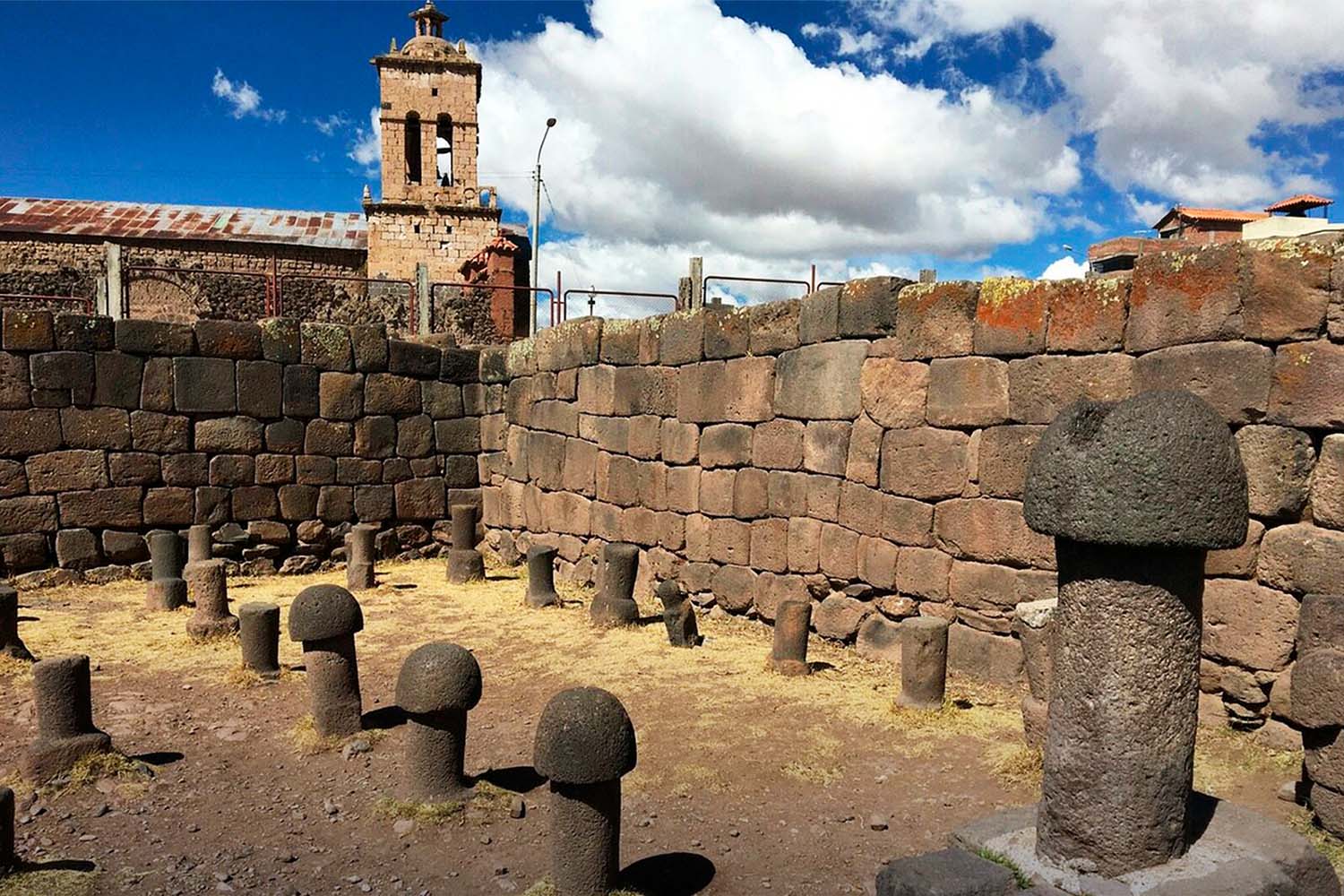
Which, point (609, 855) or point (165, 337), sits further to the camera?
point (165, 337)

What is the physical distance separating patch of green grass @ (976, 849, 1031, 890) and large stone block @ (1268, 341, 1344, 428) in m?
3.38

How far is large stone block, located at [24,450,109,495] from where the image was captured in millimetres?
10711

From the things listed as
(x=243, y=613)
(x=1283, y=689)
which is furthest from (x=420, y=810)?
(x=1283, y=689)

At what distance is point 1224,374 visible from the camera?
5.71m

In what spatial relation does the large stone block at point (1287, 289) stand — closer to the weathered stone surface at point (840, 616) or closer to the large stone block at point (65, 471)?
the weathered stone surface at point (840, 616)

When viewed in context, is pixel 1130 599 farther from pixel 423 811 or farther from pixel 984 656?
pixel 984 656

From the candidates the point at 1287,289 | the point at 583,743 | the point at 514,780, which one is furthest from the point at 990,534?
the point at 583,743

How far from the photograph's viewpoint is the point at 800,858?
4629mm

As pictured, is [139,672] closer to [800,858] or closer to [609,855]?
[609,855]

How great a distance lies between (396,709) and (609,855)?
3144 mm

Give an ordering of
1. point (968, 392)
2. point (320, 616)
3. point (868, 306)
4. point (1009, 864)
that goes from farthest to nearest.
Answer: point (868, 306)
point (968, 392)
point (320, 616)
point (1009, 864)

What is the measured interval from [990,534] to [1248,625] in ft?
5.92

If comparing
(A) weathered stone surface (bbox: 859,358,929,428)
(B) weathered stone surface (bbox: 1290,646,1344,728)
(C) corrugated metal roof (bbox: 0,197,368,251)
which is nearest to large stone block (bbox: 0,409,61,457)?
(A) weathered stone surface (bbox: 859,358,929,428)

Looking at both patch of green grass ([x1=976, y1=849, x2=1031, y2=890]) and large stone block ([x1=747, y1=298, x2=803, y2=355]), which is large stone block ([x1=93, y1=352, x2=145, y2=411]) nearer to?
large stone block ([x1=747, y1=298, x2=803, y2=355])
